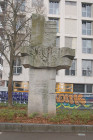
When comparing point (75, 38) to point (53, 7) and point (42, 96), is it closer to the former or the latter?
point (53, 7)

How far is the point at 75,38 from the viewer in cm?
3281

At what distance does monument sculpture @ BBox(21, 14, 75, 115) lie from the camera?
25.2ft

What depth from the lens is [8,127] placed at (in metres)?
5.96

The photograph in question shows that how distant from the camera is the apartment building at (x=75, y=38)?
104ft

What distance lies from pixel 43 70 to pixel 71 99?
308 inches

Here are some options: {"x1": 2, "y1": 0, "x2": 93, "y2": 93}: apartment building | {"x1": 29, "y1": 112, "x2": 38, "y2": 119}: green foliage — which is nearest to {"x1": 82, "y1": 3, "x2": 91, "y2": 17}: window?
{"x1": 2, "y1": 0, "x2": 93, "y2": 93}: apartment building

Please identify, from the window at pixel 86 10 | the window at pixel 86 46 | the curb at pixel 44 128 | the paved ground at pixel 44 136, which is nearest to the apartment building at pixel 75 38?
the window at pixel 86 46

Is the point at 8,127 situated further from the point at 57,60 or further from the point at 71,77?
the point at 71,77

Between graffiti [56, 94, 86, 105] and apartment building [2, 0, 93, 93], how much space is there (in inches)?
631

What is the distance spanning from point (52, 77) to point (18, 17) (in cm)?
919

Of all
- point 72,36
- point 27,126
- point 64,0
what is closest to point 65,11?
point 64,0

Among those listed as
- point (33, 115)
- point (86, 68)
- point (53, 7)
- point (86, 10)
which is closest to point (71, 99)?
point (33, 115)

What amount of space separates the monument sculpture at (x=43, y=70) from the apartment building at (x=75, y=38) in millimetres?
23179

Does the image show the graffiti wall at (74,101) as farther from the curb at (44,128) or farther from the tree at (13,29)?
the curb at (44,128)
